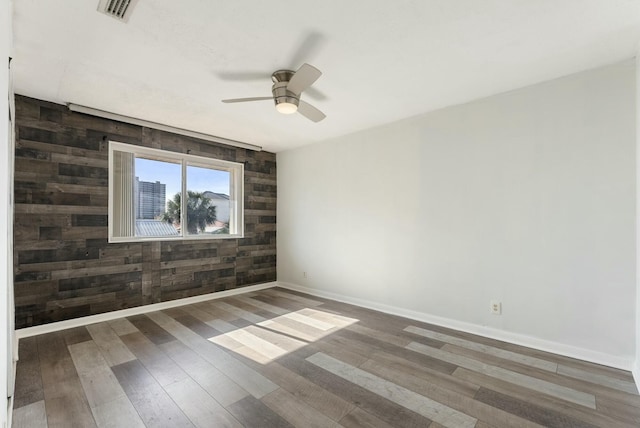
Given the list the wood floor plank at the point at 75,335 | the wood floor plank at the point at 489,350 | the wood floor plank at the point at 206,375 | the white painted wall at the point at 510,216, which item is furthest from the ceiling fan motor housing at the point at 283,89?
the wood floor plank at the point at 75,335

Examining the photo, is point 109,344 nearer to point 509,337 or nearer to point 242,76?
point 242,76

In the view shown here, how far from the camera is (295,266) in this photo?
5.04 meters

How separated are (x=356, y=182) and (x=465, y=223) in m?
1.55

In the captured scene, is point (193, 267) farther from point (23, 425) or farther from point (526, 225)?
point (526, 225)

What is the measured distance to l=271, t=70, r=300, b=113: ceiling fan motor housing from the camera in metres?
2.47

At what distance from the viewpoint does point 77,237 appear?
3299 millimetres

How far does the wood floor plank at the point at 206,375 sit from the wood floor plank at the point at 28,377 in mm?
836

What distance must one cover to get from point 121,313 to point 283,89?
3.27 m

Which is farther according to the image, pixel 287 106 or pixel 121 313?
pixel 121 313

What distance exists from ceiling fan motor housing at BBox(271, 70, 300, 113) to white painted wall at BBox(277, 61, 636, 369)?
1.21 meters

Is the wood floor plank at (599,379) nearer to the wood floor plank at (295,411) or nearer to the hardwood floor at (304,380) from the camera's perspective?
the hardwood floor at (304,380)

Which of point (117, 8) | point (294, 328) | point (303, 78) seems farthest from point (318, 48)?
point (294, 328)

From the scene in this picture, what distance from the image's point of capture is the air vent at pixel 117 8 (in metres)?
1.75

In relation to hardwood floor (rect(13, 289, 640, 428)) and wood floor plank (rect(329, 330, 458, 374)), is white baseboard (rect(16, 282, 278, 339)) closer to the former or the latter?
hardwood floor (rect(13, 289, 640, 428))
